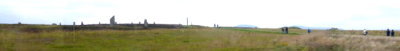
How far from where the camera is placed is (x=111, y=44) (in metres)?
29.3

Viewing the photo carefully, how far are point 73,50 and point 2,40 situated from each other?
11.2 ft

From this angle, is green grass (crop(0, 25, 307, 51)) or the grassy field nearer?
green grass (crop(0, 25, 307, 51))

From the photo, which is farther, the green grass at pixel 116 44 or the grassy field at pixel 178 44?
the grassy field at pixel 178 44

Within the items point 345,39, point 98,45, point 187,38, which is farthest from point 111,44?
point 345,39

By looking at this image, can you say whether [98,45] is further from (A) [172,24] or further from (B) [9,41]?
(A) [172,24]

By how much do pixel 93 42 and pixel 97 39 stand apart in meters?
1.90

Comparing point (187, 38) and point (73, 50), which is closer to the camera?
point (73, 50)

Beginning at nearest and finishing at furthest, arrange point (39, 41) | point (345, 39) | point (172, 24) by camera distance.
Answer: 1. point (39, 41)
2. point (345, 39)
3. point (172, 24)

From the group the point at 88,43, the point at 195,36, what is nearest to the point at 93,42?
the point at 88,43

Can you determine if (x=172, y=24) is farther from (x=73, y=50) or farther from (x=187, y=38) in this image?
(x=73, y=50)

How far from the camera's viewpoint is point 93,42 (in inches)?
1176

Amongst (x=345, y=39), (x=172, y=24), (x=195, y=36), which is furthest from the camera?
(x=172, y=24)

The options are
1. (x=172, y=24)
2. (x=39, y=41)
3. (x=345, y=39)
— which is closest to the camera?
(x=39, y=41)

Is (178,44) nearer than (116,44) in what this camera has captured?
No
